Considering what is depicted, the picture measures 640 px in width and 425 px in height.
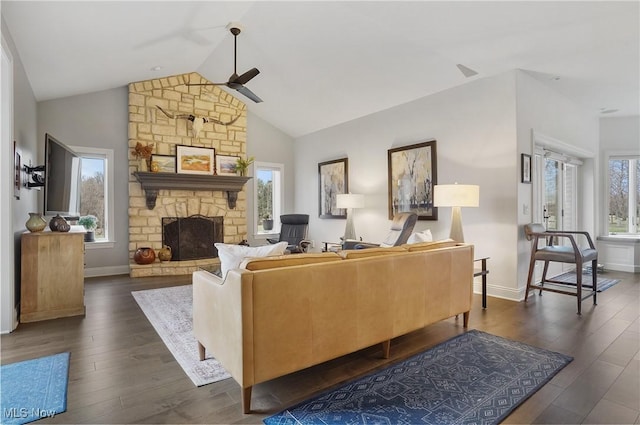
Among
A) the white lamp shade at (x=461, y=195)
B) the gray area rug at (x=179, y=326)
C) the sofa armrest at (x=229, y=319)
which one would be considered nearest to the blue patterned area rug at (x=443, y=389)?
the sofa armrest at (x=229, y=319)

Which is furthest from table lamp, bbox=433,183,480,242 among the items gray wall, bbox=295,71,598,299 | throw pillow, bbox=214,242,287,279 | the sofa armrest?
the sofa armrest

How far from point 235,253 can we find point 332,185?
4723mm

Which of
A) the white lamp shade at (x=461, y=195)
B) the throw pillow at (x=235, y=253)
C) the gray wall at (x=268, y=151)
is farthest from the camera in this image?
the gray wall at (x=268, y=151)

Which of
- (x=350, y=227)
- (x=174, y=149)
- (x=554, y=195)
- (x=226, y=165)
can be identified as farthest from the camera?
(x=226, y=165)

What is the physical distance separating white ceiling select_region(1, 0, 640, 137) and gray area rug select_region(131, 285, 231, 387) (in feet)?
9.72

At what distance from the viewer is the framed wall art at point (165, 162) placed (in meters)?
5.97

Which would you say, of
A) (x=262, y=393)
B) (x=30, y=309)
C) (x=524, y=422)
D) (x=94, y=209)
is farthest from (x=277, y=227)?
(x=524, y=422)

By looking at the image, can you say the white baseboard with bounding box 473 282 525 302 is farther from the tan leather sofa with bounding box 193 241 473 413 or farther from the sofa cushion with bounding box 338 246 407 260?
the sofa cushion with bounding box 338 246 407 260

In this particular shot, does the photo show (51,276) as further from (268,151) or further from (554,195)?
(554,195)

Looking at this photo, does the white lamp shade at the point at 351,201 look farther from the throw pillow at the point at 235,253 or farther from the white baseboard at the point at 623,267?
the white baseboard at the point at 623,267

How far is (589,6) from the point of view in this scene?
2938 mm

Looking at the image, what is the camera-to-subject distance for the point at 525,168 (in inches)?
165

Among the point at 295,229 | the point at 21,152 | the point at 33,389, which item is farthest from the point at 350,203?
the point at 33,389

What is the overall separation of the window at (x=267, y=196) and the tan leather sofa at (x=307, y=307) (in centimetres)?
509
